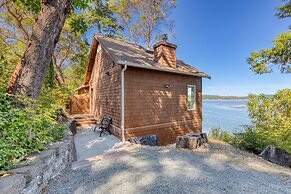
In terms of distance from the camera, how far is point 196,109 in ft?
30.0

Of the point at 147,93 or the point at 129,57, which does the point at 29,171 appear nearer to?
the point at 147,93

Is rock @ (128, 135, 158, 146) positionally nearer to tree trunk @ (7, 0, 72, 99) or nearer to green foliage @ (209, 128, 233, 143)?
green foliage @ (209, 128, 233, 143)

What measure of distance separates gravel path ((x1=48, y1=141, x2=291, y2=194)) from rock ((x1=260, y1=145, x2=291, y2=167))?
1.68 metres

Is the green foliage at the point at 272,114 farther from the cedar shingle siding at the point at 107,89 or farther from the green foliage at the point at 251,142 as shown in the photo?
the cedar shingle siding at the point at 107,89

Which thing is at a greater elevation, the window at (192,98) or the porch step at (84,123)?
the window at (192,98)

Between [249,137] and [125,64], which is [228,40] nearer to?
[249,137]

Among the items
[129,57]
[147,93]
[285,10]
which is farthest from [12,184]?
[285,10]

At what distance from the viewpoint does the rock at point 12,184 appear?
5.30ft

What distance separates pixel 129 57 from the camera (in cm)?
697

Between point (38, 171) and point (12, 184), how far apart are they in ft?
1.67

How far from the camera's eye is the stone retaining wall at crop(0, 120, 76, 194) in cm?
173

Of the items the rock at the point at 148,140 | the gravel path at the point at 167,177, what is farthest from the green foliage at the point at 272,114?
the gravel path at the point at 167,177

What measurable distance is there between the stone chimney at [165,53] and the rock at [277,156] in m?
5.37

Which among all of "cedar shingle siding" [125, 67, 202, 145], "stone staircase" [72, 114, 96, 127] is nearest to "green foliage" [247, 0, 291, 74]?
"cedar shingle siding" [125, 67, 202, 145]
